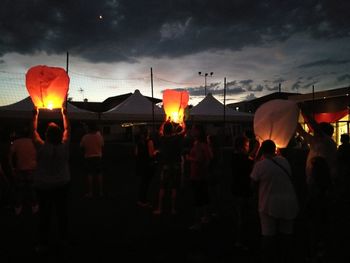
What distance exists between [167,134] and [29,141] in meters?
2.64

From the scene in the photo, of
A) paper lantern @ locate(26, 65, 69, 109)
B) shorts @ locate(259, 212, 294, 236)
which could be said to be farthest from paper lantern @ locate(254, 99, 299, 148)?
paper lantern @ locate(26, 65, 69, 109)

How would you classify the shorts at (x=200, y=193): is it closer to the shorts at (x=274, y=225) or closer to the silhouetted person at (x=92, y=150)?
the shorts at (x=274, y=225)

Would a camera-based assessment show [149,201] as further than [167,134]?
Yes

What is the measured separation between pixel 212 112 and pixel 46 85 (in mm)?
14370

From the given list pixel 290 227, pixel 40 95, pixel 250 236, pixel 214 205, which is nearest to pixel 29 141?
pixel 40 95

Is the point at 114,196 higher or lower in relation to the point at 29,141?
lower

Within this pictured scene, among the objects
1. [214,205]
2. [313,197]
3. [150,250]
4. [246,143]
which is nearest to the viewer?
[313,197]

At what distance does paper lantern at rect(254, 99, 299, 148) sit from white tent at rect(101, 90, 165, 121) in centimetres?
1244

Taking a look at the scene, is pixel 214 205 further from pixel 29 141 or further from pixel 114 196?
pixel 29 141

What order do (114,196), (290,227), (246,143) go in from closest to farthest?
1. (290,227)
2. (246,143)
3. (114,196)

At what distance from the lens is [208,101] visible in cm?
1916

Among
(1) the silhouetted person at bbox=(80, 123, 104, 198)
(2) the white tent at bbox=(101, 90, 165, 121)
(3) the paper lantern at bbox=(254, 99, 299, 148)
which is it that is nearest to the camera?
(3) the paper lantern at bbox=(254, 99, 299, 148)

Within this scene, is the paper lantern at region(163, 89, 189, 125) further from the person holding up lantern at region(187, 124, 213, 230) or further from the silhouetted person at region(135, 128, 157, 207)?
the person holding up lantern at region(187, 124, 213, 230)

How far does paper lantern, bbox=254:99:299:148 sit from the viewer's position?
4070 mm
